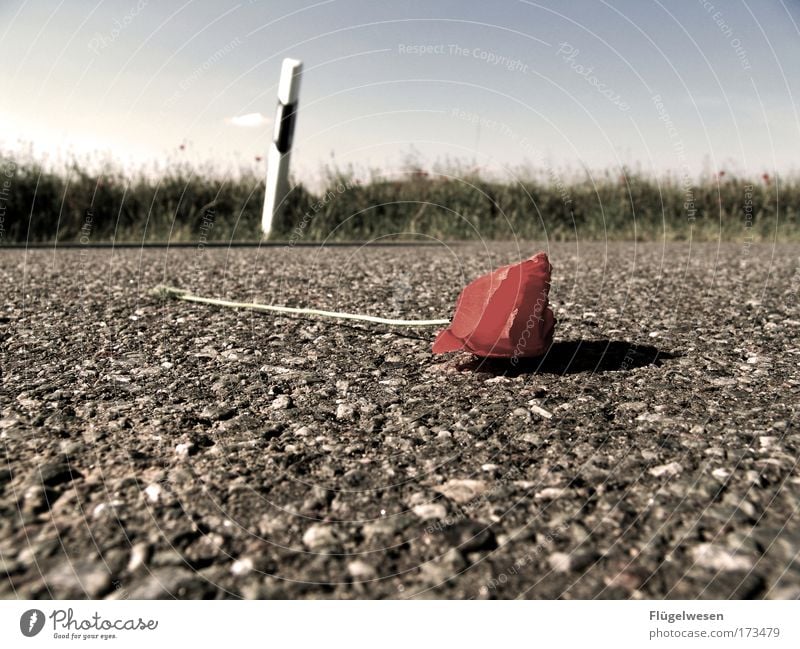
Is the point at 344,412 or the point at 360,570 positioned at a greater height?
the point at 344,412

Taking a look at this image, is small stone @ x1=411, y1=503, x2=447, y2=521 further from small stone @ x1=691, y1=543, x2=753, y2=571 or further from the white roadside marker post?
the white roadside marker post

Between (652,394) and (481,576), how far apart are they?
3.69 ft

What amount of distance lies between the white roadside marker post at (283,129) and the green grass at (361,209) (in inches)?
26.1

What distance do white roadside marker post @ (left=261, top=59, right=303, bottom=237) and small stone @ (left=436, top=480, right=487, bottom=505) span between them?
252 inches

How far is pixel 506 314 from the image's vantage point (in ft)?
6.46

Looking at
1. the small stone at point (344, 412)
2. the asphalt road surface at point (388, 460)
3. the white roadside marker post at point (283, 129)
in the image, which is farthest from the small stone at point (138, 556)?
the white roadside marker post at point (283, 129)

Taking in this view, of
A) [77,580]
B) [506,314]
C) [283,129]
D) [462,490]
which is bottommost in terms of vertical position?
[77,580]

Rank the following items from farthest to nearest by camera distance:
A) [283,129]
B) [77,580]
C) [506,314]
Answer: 1. [283,129]
2. [506,314]
3. [77,580]

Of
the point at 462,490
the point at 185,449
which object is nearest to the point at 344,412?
the point at 185,449

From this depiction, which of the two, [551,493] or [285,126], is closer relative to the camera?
[551,493]

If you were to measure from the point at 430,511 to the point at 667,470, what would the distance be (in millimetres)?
595

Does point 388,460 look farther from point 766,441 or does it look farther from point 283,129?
point 283,129

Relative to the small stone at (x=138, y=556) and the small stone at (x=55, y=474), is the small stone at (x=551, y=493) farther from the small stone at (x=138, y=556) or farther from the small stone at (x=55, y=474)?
the small stone at (x=55, y=474)

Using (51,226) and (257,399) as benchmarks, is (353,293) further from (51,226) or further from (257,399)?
(51,226)
